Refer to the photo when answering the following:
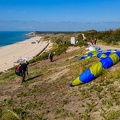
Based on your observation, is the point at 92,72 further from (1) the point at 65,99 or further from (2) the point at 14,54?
(2) the point at 14,54

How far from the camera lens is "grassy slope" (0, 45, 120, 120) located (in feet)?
33.7

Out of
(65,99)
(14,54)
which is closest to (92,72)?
(65,99)

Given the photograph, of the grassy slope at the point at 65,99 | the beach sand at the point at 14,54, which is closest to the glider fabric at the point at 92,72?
the grassy slope at the point at 65,99

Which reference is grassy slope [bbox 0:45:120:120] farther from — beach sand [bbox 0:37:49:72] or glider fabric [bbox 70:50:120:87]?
beach sand [bbox 0:37:49:72]

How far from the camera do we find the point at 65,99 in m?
12.2

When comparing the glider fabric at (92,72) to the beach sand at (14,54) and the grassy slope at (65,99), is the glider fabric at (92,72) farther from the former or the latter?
the beach sand at (14,54)

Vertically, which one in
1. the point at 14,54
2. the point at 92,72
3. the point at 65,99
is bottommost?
the point at 14,54

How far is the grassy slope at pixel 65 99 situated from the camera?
→ 33.7ft

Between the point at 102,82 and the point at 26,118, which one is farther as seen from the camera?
the point at 102,82

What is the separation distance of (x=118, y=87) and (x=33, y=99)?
14.4ft

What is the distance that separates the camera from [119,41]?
3381 centimetres

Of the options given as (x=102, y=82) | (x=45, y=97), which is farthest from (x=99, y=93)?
(x=45, y=97)

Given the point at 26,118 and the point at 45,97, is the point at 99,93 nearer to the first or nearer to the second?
the point at 45,97

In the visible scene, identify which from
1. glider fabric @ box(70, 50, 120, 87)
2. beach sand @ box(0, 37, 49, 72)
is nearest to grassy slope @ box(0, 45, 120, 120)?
glider fabric @ box(70, 50, 120, 87)
